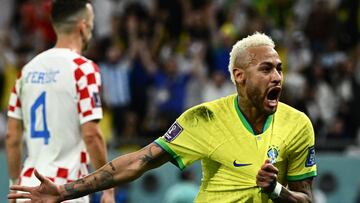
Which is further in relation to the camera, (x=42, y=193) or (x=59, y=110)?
(x=59, y=110)

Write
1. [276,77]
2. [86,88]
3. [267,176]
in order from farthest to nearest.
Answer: [86,88] < [276,77] < [267,176]

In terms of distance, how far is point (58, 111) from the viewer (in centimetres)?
798

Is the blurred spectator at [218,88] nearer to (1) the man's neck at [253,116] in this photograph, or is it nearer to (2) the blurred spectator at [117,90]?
(2) the blurred spectator at [117,90]

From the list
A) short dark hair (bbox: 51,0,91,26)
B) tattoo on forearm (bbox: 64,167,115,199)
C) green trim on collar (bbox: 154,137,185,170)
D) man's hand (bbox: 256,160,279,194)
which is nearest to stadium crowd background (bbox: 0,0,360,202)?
short dark hair (bbox: 51,0,91,26)

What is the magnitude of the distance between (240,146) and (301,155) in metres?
0.40

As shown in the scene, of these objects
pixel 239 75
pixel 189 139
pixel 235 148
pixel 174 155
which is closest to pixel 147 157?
pixel 174 155

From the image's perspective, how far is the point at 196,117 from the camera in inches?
260

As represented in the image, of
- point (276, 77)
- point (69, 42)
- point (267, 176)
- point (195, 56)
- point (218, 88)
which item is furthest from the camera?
point (195, 56)

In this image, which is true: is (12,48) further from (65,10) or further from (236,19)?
(65,10)

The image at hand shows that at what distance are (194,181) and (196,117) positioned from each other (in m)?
8.09

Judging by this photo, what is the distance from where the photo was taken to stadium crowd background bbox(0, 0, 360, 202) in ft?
49.3

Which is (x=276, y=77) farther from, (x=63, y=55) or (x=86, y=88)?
(x=63, y=55)

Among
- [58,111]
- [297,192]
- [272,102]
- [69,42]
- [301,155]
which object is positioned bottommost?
[297,192]

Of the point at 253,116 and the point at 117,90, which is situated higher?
the point at 253,116
